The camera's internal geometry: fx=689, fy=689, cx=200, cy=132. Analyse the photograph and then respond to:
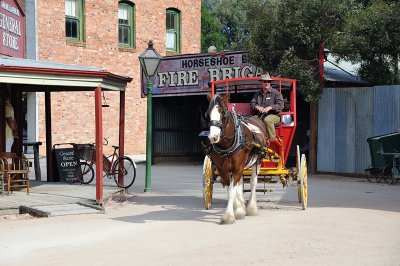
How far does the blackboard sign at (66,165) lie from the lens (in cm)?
1783

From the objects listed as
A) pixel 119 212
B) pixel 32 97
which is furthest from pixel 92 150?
pixel 32 97

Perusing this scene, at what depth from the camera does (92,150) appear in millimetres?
17562

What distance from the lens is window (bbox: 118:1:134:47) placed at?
31.1 meters

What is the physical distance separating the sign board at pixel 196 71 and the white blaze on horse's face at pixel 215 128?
450 inches

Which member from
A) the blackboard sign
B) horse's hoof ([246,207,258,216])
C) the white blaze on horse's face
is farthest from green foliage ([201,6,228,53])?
the white blaze on horse's face

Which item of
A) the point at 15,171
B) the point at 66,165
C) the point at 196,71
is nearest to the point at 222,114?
the point at 15,171

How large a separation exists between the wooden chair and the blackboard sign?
2.10 meters

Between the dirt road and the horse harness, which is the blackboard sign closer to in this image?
the dirt road

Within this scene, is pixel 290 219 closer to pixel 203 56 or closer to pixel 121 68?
pixel 203 56

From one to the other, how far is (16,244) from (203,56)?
15.4 metres

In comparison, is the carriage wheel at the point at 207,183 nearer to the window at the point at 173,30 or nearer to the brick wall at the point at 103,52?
the brick wall at the point at 103,52

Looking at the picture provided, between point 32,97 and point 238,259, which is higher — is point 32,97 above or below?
above

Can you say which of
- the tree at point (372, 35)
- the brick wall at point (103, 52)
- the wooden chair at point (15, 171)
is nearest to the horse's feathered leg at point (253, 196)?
the wooden chair at point (15, 171)

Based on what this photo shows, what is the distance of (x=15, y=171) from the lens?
14.0m
